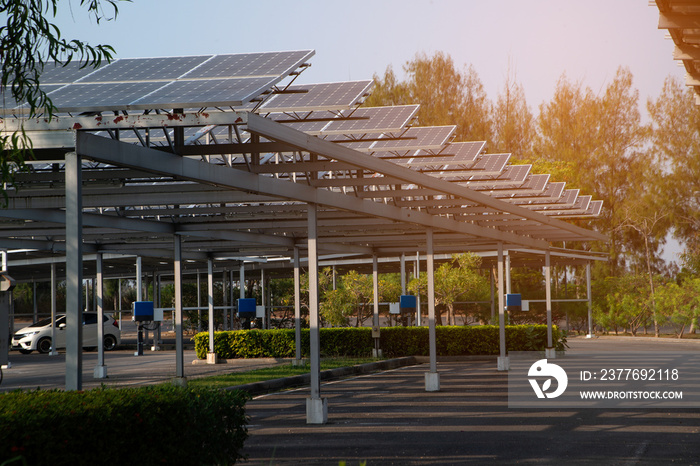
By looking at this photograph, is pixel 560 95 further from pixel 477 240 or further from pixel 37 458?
pixel 37 458

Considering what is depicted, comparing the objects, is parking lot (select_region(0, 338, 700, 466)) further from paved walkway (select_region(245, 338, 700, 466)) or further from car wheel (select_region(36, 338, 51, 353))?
car wheel (select_region(36, 338, 51, 353))

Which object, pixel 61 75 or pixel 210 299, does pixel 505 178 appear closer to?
pixel 61 75

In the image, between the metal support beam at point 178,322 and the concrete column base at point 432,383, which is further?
the metal support beam at point 178,322

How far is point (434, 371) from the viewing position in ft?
58.0

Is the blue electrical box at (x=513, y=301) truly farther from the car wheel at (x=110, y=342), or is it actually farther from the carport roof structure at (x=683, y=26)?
the car wheel at (x=110, y=342)

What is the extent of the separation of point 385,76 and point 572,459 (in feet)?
177

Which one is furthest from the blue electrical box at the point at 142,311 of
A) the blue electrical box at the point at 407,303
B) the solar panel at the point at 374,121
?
the solar panel at the point at 374,121

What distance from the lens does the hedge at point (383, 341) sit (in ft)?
92.5

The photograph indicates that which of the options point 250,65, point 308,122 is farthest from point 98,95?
point 308,122

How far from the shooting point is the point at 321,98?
1223cm

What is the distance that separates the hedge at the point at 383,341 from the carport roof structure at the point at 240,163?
5620 mm

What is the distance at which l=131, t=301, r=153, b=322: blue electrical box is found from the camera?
24.7 meters

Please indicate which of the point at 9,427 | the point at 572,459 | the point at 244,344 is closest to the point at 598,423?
the point at 572,459

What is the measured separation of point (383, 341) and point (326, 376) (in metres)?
7.33
